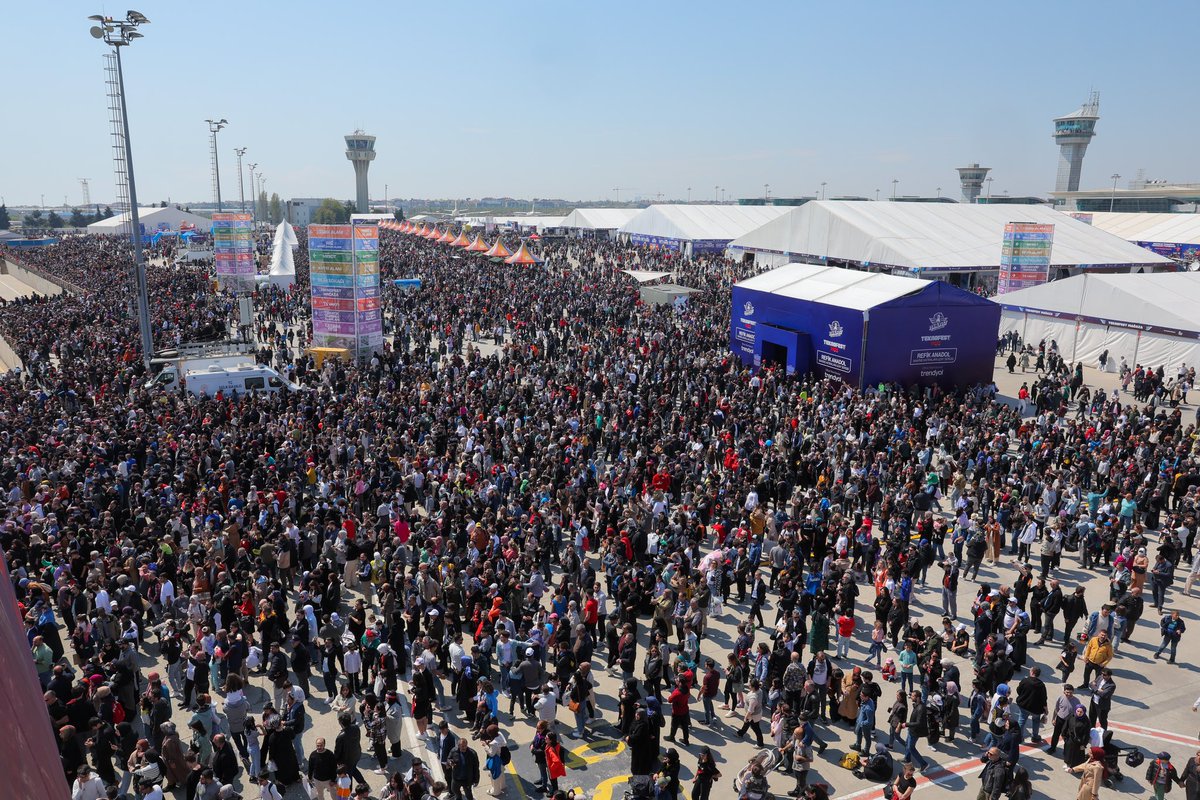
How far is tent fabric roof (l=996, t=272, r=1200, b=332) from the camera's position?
31.0 metres

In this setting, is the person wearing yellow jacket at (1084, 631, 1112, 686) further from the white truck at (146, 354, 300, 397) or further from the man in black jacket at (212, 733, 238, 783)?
the white truck at (146, 354, 300, 397)

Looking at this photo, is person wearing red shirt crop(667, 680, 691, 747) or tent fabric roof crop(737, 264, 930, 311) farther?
tent fabric roof crop(737, 264, 930, 311)

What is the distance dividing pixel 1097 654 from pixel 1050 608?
1.25 m

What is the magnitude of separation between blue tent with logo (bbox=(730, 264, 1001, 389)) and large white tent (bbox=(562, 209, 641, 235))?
207ft

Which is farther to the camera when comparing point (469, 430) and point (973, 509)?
point (469, 430)

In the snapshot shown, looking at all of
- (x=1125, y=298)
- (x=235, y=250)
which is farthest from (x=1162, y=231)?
(x=235, y=250)

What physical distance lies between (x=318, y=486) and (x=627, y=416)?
8148mm

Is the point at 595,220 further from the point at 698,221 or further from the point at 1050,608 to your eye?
the point at 1050,608

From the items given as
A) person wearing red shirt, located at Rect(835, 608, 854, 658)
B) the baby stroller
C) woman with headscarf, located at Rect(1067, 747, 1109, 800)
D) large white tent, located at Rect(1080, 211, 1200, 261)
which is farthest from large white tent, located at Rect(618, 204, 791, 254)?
woman with headscarf, located at Rect(1067, 747, 1109, 800)

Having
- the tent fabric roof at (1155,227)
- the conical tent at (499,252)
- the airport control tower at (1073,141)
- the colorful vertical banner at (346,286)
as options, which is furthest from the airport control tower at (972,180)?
the colorful vertical banner at (346,286)

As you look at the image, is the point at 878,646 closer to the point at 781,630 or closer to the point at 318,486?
the point at 781,630

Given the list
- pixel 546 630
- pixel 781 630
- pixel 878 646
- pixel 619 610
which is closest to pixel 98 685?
pixel 546 630

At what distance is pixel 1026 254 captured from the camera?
129 feet

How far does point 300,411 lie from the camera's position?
831 inches
